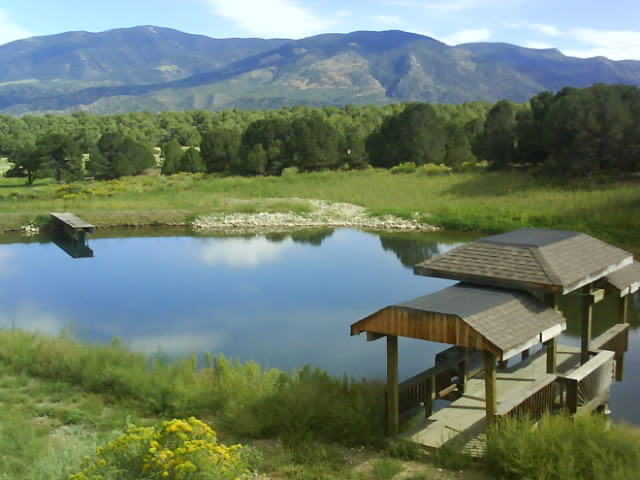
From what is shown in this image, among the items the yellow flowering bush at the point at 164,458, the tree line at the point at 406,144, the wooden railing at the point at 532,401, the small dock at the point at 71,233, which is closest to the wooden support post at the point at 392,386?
the wooden railing at the point at 532,401

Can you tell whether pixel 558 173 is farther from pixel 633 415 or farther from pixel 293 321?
pixel 633 415

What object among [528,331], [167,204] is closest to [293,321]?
[528,331]

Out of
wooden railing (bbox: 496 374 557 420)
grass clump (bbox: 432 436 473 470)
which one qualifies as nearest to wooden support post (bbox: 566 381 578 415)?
wooden railing (bbox: 496 374 557 420)

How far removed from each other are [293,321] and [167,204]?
2021 cm

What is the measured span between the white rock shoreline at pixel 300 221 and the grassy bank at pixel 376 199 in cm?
74

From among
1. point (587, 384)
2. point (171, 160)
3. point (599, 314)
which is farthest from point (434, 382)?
point (171, 160)

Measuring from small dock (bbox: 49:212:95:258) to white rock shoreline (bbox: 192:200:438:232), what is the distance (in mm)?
4936

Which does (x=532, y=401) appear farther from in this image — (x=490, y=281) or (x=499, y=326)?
(x=490, y=281)

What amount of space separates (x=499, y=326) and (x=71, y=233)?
24.2 meters

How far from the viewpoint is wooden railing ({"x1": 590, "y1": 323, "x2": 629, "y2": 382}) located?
10477 mm

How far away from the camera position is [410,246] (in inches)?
1005

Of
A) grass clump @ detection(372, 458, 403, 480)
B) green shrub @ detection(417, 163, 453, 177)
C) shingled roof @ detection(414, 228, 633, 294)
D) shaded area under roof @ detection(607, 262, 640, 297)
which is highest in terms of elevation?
shingled roof @ detection(414, 228, 633, 294)

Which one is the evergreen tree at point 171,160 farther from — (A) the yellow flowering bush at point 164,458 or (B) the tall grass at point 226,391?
(A) the yellow flowering bush at point 164,458

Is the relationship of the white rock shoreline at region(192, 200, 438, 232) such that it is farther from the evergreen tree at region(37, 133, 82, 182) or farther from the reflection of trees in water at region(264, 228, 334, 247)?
the evergreen tree at region(37, 133, 82, 182)
